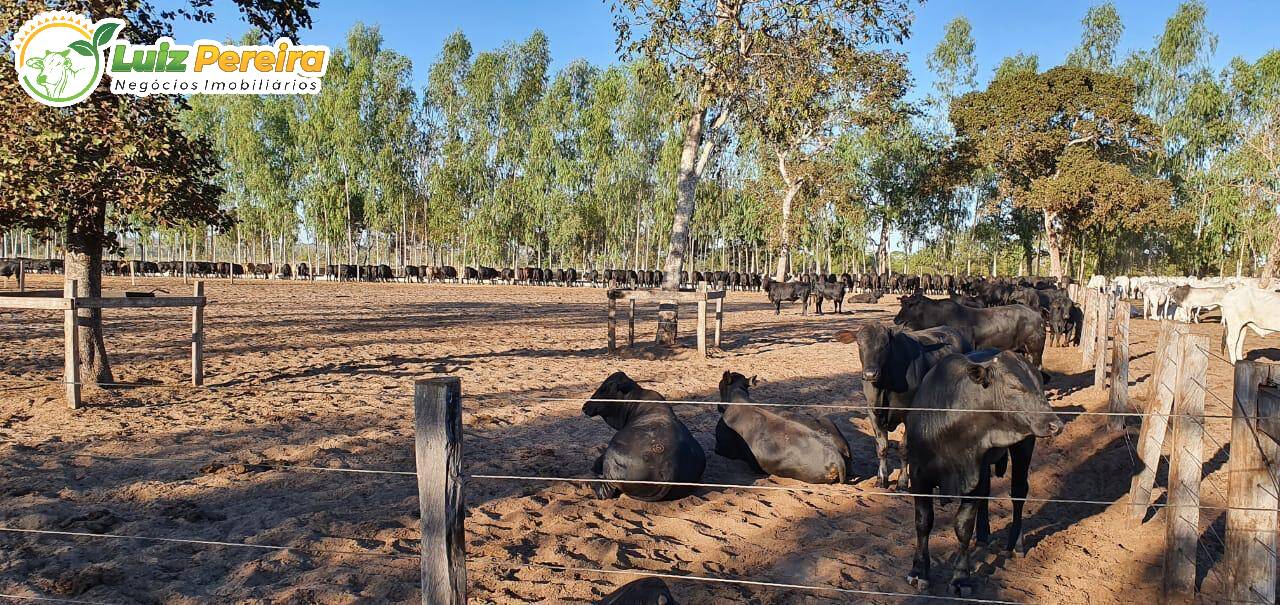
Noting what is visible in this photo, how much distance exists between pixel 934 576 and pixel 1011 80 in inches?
1528

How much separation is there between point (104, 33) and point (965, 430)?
1020cm

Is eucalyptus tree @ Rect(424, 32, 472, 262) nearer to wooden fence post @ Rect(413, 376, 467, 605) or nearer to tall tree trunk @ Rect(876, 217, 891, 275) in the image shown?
tall tree trunk @ Rect(876, 217, 891, 275)

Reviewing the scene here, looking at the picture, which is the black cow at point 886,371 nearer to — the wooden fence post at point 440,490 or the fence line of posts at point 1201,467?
the fence line of posts at point 1201,467

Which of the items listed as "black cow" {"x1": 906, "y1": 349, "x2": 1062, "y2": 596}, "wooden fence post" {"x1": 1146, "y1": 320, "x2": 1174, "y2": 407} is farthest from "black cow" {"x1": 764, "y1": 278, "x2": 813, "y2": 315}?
"black cow" {"x1": 906, "y1": 349, "x2": 1062, "y2": 596}

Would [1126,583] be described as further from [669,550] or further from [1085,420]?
[1085,420]

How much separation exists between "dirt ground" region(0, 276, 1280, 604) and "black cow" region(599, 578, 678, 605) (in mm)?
645

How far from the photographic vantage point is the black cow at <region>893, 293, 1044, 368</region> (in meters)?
12.1

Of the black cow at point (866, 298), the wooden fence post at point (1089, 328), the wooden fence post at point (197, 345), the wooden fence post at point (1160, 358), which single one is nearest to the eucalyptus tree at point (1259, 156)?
the black cow at point (866, 298)

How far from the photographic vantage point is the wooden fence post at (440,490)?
268 centimetres

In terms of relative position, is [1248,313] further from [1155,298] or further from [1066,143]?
[1066,143]

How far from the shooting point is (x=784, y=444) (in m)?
6.59

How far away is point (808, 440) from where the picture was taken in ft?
21.5

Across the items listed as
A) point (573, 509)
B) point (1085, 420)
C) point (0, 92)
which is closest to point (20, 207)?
point (0, 92)

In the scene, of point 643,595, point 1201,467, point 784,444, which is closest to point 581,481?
point 643,595
